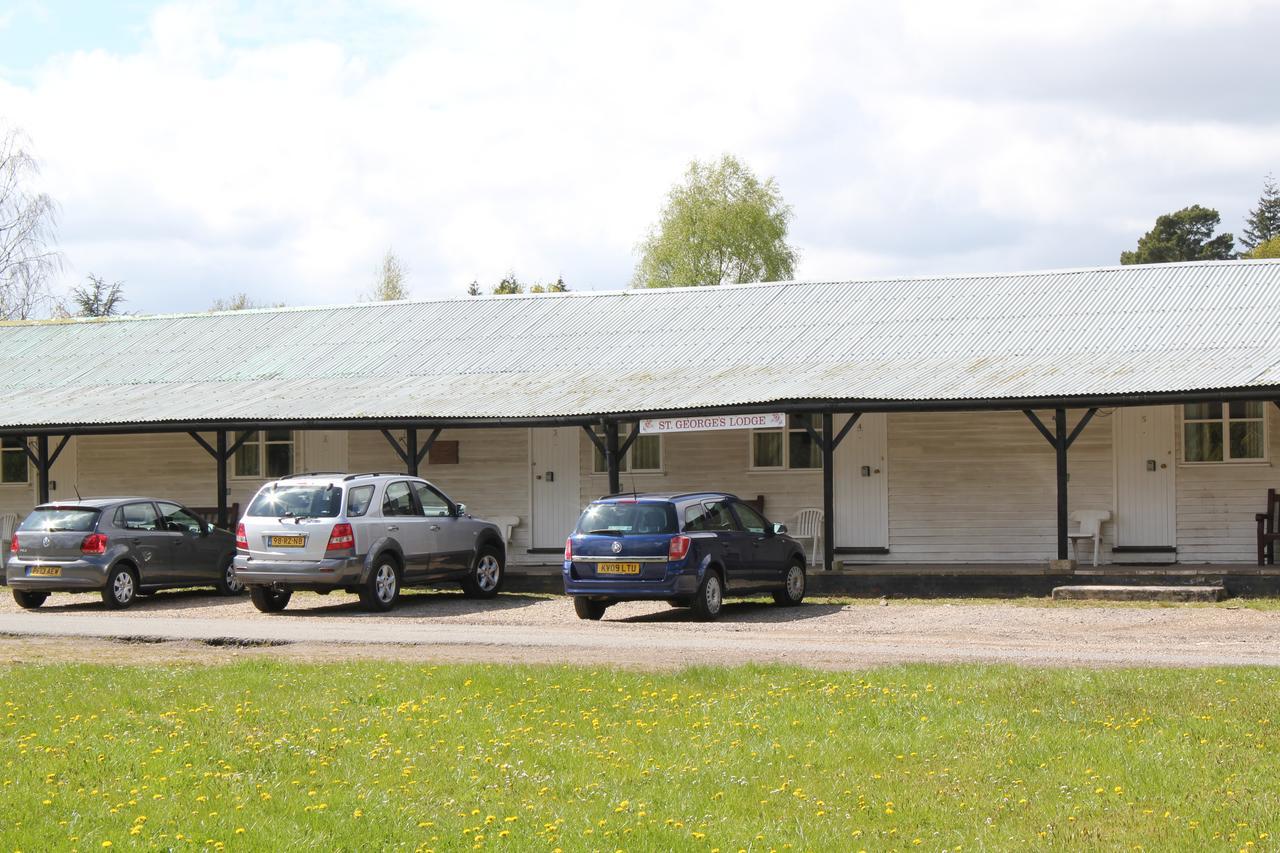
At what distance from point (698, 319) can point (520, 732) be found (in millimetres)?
18560

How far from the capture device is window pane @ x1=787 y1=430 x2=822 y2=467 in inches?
970

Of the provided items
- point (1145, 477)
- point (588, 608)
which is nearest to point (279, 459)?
point (588, 608)

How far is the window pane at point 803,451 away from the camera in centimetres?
2464

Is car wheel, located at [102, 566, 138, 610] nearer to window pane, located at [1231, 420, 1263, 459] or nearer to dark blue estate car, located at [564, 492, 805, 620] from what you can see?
dark blue estate car, located at [564, 492, 805, 620]

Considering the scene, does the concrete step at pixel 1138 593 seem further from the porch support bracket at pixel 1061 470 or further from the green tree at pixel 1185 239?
the green tree at pixel 1185 239

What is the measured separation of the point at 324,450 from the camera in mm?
27359

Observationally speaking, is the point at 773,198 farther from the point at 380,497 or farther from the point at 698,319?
the point at 380,497

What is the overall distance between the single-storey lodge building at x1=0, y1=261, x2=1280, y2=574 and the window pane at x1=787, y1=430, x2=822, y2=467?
0.05 metres

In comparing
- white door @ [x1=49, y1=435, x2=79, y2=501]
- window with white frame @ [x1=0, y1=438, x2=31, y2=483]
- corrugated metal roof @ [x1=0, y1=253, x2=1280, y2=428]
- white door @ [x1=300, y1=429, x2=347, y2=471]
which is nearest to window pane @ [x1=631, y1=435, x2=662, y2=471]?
corrugated metal roof @ [x1=0, y1=253, x2=1280, y2=428]

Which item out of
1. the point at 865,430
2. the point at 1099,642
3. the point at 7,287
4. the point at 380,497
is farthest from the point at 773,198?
the point at 1099,642

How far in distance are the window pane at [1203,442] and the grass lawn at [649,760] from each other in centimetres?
1128

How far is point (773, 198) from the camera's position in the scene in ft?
218

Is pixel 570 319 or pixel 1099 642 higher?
pixel 570 319

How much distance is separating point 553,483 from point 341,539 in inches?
283
